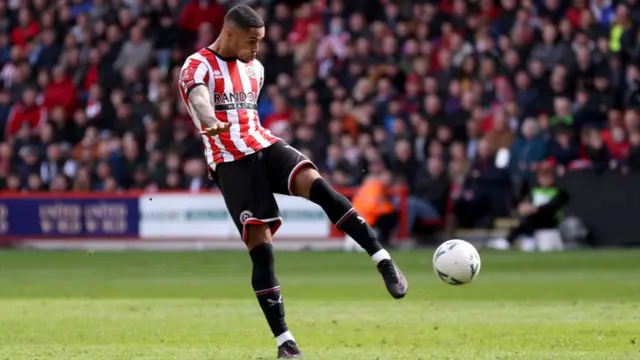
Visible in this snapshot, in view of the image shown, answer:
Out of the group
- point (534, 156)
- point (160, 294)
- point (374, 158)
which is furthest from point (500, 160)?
point (160, 294)

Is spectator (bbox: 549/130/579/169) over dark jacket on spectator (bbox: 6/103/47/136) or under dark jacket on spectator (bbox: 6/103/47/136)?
over

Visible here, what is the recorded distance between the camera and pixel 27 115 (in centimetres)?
2872

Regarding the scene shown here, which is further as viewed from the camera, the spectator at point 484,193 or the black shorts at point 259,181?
the spectator at point 484,193

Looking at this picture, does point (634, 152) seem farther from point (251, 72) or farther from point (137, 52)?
point (251, 72)

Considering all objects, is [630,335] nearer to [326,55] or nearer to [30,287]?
[30,287]

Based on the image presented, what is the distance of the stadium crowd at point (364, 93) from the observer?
76.8ft

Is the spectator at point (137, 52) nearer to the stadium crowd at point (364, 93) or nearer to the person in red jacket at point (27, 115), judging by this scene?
the stadium crowd at point (364, 93)

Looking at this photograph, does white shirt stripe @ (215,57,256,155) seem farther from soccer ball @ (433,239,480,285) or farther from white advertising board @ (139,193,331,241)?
white advertising board @ (139,193,331,241)

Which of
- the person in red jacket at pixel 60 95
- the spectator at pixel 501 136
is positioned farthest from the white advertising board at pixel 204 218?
the person in red jacket at pixel 60 95

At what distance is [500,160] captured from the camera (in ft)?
77.2

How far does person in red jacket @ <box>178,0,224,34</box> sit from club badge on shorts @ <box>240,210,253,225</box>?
19.2 meters

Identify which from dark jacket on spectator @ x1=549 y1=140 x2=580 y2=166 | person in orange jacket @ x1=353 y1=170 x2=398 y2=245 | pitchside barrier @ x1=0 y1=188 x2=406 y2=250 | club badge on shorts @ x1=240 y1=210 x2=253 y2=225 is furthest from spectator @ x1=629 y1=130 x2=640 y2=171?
club badge on shorts @ x1=240 y1=210 x2=253 y2=225

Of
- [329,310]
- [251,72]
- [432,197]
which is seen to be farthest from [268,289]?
[432,197]

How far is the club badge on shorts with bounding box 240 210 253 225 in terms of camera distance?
9.19 m
